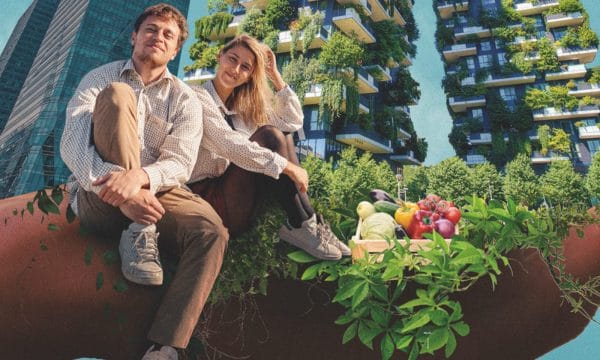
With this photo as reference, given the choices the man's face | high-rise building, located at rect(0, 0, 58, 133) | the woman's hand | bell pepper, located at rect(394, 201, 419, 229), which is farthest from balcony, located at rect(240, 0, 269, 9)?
high-rise building, located at rect(0, 0, 58, 133)

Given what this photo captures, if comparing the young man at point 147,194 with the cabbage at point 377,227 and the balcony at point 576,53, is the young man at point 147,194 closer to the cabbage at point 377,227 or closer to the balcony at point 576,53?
the cabbage at point 377,227

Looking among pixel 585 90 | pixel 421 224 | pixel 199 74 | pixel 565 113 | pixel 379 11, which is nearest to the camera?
pixel 421 224

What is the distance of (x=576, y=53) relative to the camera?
3212 centimetres

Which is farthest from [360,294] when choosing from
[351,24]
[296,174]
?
[351,24]

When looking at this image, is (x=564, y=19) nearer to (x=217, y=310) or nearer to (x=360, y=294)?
(x=360, y=294)

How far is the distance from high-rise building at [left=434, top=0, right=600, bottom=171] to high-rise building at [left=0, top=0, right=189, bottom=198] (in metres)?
40.8

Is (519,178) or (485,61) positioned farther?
Answer: (485,61)

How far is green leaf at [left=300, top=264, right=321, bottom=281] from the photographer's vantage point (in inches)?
65.4

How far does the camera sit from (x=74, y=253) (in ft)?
4.63

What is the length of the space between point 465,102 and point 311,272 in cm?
3663

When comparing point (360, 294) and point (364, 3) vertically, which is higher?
point (364, 3)

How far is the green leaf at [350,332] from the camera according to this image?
165 centimetres

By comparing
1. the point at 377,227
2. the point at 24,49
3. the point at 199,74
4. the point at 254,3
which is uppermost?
the point at 24,49

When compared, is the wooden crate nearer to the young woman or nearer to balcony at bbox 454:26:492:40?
the young woman
